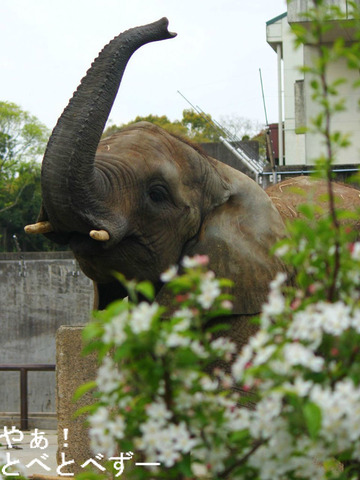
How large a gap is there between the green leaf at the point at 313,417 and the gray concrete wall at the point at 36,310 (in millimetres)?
19423

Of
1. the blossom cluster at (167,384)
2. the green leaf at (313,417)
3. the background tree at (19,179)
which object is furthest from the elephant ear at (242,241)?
the background tree at (19,179)

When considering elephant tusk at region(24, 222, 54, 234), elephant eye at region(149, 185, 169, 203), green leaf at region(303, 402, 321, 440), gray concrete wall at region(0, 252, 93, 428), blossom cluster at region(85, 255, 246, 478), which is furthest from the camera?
gray concrete wall at region(0, 252, 93, 428)

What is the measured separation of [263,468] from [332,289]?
0.38 m

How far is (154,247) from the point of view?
15.7 feet

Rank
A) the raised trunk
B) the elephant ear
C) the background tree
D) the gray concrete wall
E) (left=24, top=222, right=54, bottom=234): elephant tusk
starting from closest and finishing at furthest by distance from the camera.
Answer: the raised trunk < (left=24, top=222, right=54, bottom=234): elephant tusk < the elephant ear < the gray concrete wall < the background tree

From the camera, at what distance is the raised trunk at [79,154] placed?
4.21 metres

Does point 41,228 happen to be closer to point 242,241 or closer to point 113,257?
point 113,257

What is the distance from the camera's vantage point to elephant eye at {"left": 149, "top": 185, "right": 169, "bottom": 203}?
4.79m

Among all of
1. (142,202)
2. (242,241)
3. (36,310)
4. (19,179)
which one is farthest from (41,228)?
(19,179)

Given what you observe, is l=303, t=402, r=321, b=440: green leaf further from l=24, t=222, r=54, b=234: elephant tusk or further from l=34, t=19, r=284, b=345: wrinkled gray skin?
l=24, t=222, r=54, b=234: elephant tusk

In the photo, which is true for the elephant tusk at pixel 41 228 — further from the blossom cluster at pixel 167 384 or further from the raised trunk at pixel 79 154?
the blossom cluster at pixel 167 384

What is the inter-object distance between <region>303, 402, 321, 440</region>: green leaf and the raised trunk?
276cm

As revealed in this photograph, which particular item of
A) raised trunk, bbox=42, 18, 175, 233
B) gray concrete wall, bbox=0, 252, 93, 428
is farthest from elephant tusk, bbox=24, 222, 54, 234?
gray concrete wall, bbox=0, 252, 93, 428

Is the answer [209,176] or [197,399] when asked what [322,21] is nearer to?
[197,399]
